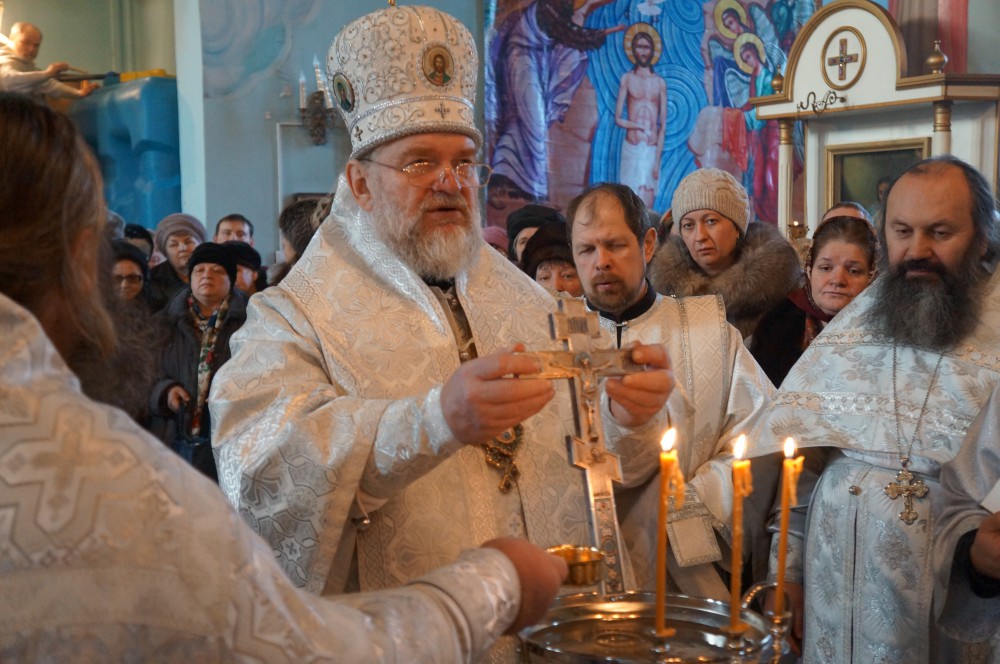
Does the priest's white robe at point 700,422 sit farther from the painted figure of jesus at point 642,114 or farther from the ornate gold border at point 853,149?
the painted figure of jesus at point 642,114

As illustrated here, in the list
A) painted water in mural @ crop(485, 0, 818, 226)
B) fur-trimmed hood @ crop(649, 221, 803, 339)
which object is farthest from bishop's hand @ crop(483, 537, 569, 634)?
painted water in mural @ crop(485, 0, 818, 226)

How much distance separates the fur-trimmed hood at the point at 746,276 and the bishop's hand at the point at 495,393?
2758 mm

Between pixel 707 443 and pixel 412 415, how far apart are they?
5.02ft

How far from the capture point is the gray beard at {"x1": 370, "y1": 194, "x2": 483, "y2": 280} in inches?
99.8

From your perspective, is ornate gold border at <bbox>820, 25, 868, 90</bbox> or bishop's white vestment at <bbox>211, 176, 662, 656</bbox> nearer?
bishop's white vestment at <bbox>211, 176, 662, 656</bbox>

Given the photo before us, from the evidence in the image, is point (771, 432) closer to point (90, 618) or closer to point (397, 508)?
point (397, 508)

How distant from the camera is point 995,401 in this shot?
2.61m

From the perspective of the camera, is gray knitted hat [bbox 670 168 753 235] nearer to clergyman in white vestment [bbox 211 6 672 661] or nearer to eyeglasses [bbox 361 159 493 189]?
clergyman in white vestment [bbox 211 6 672 661]

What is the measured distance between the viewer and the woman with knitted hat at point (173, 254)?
686 centimetres

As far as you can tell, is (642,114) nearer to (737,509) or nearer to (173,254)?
(173,254)

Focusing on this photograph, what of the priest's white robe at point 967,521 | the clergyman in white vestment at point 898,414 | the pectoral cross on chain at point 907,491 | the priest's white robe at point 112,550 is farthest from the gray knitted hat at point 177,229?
the priest's white robe at point 112,550

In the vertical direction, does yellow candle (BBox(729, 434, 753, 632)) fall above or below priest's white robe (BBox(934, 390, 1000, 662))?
above

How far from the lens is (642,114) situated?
12.9 metres

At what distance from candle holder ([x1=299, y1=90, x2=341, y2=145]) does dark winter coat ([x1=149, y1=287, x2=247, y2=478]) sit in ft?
19.9
